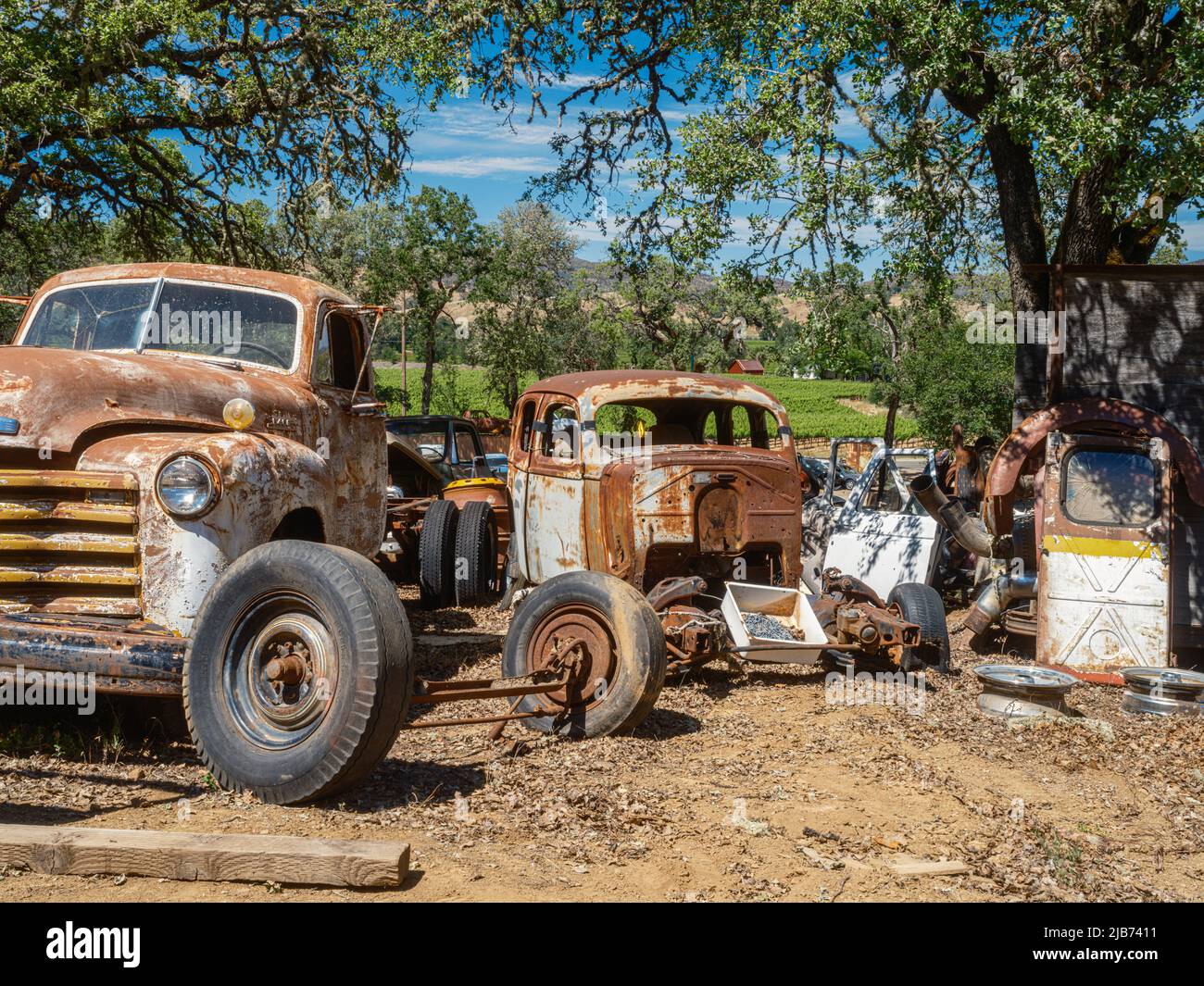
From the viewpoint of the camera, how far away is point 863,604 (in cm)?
742

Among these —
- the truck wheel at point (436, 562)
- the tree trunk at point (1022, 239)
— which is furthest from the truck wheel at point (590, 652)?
the tree trunk at point (1022, 239)

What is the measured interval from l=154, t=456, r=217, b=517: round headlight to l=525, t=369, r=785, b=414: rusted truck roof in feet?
13.1

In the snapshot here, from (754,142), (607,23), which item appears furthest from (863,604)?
(607,23)

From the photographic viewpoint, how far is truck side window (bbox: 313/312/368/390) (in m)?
6.54

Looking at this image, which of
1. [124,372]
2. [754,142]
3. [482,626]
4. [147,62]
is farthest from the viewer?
[147,62]

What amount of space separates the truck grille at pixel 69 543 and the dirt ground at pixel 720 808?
751 millimetres

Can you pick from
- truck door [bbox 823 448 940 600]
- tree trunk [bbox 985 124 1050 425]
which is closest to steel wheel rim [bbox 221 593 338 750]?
truck door [bbox 823 448 940 600]

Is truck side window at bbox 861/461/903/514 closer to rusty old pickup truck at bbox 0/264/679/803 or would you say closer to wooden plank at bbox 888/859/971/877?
rusty old pickup truck at bbox 0/264/679/803

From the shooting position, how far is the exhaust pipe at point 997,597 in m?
8.44

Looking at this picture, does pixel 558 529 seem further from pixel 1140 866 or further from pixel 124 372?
pixel 1140 866

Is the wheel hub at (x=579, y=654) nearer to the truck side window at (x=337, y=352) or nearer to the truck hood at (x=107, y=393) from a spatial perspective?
the truck hood at (x=107, y=393)

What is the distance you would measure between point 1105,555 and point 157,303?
668 cm

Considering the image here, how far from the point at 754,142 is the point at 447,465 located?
17.9 feet

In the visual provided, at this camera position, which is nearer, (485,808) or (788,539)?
(485,808)
